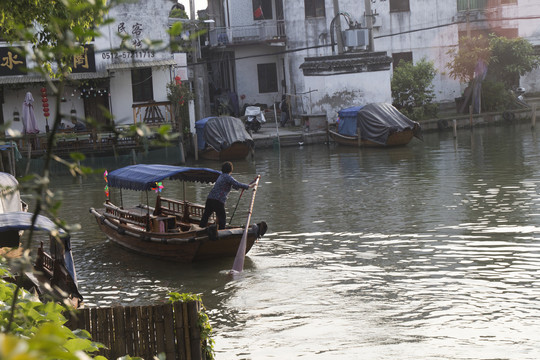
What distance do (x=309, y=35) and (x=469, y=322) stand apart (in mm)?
31490

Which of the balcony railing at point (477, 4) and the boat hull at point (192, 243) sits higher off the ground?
the balcony railing at point (477, 4)

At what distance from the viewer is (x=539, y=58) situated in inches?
1531

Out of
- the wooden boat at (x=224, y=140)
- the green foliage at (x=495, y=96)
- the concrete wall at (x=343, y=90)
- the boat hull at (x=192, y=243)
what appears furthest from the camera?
the green foliage at (x=495, y=96)

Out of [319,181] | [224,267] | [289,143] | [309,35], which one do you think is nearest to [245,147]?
[289,143]

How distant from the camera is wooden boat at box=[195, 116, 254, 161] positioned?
3041cm

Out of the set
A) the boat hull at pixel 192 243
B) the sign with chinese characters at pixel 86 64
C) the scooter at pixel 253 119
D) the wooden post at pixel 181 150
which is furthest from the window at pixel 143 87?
the boat hull at pixel 192 243

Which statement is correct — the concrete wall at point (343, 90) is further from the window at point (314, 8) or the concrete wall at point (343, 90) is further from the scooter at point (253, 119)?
the window at point (314, 8)

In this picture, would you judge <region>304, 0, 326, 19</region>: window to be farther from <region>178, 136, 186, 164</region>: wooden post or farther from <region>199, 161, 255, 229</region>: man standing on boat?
<region>199, 161, 255, 229</region>: man standing on boat

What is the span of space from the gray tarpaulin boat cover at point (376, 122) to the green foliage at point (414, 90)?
11.7 feet

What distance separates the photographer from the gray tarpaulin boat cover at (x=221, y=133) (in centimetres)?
3045

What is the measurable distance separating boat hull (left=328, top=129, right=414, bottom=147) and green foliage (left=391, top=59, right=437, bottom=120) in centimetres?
453

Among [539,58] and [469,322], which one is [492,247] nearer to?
Result: [469,322]

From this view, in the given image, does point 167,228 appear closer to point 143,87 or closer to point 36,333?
point 36,333

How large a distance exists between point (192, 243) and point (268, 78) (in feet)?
95.0
